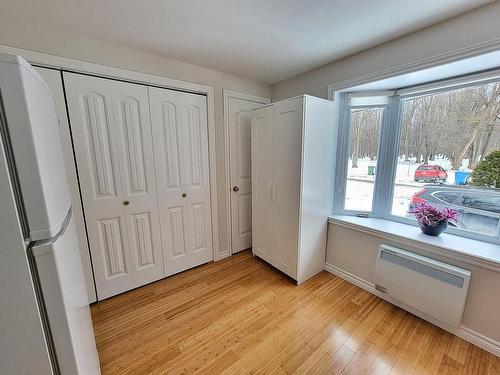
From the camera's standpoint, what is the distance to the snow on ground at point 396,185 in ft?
6.39

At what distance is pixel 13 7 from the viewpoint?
130 centimetres

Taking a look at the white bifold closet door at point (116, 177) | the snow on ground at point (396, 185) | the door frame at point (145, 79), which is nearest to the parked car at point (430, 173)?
the snow on ground at point (396, 185)

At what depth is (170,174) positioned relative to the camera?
7.07 feet

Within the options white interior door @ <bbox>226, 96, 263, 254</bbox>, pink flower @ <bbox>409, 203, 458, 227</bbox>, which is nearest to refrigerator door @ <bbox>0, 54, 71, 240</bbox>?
white interior door @ <bbox>226, 96, 263, 254</bbox>

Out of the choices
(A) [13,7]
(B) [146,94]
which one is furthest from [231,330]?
(A) [13,7]

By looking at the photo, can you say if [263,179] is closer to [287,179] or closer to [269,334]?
[287,179]

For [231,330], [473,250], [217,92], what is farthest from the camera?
[217,92]

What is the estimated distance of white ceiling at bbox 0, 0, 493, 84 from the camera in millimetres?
1294

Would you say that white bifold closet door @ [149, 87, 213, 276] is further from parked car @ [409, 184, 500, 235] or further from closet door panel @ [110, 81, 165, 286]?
parked car @ [409, 184, 500, 235]

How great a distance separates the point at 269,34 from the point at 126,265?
8.00ft

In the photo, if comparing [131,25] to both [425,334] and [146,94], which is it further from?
[425,334]

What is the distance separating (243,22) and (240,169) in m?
1.53

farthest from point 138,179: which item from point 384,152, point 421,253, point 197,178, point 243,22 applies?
point 421,253

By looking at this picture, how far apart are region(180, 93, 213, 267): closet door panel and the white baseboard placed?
162 centimetres
